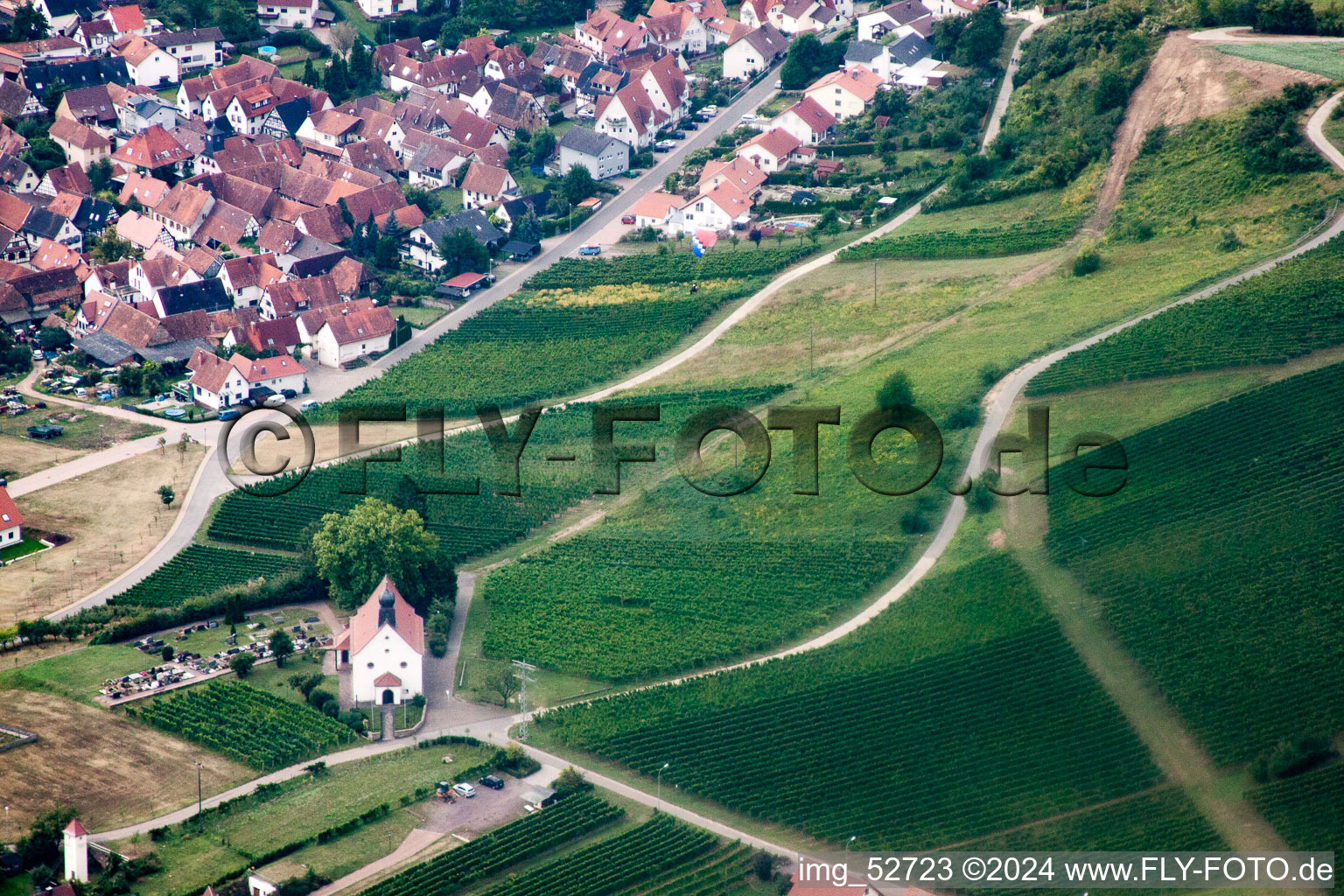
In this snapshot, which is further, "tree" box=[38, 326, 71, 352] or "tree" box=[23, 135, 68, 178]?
"tree" box=[23, 135, 68, 178]

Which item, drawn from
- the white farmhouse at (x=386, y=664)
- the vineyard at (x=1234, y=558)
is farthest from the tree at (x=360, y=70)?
the vineyard at (x=1234, y=558)

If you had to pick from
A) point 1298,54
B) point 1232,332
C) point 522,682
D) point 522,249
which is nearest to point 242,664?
point 522,682

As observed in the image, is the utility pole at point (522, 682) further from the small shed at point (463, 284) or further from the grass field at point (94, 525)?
the small shed at point (463, 284)

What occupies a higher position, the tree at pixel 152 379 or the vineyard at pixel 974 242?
the vineyard at pixel 974 242

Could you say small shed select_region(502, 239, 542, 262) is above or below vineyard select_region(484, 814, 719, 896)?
above

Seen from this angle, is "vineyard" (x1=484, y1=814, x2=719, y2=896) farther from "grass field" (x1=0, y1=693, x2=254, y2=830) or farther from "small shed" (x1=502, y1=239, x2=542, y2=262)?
"small shed" (x1=502, y1=239, x2=542, y2=262)

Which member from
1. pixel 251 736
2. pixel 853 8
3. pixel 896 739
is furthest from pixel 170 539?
pixel 853 8

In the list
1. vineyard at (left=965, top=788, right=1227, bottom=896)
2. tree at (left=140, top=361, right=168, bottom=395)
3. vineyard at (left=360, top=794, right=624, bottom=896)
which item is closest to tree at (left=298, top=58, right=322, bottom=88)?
tree at (left=140, top=361, right=168, bottom=395)
